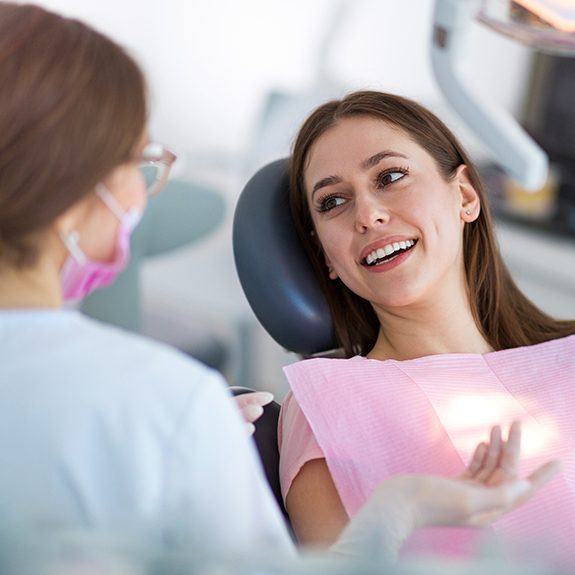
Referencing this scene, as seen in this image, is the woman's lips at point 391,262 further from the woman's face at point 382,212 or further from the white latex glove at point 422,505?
the white latex glove at point 422,505

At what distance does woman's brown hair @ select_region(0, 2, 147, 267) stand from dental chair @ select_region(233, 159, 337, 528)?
66 centimetres

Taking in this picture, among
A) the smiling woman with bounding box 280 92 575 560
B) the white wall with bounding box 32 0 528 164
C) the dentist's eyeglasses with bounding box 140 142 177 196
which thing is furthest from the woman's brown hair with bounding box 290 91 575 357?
the white wall with bounding box 32 0 528 164

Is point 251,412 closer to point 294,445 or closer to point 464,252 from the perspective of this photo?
point 294,445

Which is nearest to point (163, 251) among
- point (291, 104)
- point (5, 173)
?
point (291, 104)

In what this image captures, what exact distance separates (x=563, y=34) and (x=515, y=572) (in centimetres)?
88

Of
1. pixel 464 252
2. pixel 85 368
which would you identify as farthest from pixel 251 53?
pixel 85 368

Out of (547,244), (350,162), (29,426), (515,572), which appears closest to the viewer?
(515,572)

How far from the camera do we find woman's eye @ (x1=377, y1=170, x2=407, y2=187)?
4.80ft

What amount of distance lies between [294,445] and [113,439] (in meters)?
0.59

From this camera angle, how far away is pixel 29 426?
780 mm

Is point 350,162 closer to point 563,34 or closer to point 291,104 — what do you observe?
point 563,34

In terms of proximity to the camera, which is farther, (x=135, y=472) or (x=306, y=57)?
(x=306, y=57)

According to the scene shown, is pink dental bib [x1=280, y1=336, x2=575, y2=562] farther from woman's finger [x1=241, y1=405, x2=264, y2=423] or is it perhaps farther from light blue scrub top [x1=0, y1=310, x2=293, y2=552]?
light blue scrub top [x1=0, y1=310, x2=293, y2=552]

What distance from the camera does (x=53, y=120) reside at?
0.81 m
